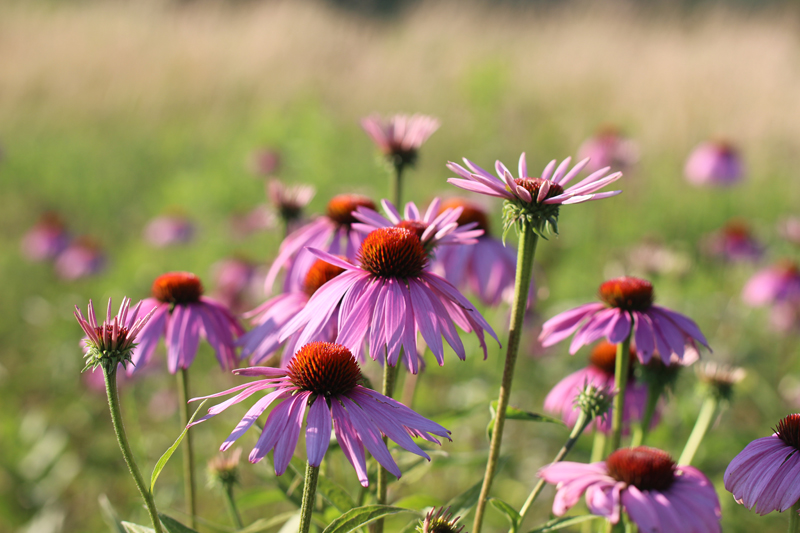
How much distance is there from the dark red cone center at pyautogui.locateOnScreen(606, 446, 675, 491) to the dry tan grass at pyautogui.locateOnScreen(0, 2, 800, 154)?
450 cm

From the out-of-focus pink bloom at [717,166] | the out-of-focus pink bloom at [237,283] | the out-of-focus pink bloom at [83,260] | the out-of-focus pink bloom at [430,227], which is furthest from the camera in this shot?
the out-of-focus pink bloom at [717,166]

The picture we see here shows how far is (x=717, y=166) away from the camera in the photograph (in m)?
3.22

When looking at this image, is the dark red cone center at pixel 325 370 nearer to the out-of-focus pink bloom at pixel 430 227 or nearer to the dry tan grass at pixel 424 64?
the out-of-focus pink bloom at pixel 430 227

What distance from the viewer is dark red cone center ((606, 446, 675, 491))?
0.71 m

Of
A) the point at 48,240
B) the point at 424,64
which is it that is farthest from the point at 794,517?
the point at 424,64

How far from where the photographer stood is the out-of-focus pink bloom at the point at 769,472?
2.25 ft

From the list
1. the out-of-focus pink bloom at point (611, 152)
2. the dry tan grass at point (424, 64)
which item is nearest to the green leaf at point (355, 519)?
the out-of-focus pink bloom at point (611, 152)

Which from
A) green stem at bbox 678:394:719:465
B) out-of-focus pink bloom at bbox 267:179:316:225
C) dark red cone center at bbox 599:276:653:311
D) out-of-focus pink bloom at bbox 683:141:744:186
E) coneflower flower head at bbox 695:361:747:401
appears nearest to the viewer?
dark red cone center at bbox 599:276:653:311

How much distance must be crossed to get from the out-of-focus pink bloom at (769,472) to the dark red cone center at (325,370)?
46cm

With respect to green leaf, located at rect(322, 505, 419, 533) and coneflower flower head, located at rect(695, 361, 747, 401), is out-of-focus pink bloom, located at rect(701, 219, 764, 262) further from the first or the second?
green leaf, located at rect(322, 505, 419, 533)

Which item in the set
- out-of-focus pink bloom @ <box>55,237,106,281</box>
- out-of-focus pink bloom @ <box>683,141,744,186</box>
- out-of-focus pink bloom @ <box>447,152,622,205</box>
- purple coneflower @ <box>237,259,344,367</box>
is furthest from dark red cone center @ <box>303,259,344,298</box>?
out-of-focus pink bloom @ <box>683,141,744,186</box>

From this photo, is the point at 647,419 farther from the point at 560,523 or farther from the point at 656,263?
the point at 656,263

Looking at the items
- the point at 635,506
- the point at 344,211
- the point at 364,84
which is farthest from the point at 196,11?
the point at 635,506

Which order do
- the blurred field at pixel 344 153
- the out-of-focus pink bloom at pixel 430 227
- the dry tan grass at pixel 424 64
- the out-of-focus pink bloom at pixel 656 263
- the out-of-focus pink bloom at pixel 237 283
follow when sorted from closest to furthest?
the out-of-focus pink bloom at pixel 430 227, the blurred field at pixel 344 153, the out-of-focus pink bloom at pixel 656 263, the out-of-focus pink bloom at pixel 237 283, the dry tan grass at pixel 424 64
